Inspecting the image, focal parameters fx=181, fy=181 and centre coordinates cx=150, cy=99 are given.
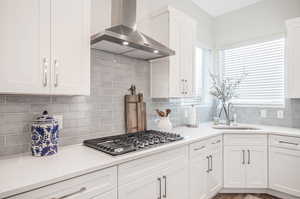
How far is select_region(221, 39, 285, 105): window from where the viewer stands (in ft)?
9.65

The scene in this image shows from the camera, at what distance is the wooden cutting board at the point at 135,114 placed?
213 centimetres

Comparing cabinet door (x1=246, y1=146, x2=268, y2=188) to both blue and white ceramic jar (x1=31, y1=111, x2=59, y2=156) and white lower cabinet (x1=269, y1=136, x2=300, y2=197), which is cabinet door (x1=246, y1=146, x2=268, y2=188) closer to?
white lower cabinet (x1=269, y1=136, x2=300, y2=197)

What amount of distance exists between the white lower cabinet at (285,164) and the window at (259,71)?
865 millimetres

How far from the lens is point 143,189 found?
1479 millimetres

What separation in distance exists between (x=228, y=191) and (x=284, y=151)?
3.03 feet

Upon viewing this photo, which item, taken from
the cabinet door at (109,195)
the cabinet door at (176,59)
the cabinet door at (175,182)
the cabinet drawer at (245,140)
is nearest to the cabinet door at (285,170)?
the cabinet drawer at (245,140)

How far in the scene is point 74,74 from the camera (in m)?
1.42

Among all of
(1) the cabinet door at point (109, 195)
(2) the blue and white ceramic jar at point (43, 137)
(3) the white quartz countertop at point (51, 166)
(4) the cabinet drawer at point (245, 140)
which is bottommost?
(1) the cabinet door at point (109, 195)

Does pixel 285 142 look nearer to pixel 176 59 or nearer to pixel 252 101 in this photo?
pixel 252 101

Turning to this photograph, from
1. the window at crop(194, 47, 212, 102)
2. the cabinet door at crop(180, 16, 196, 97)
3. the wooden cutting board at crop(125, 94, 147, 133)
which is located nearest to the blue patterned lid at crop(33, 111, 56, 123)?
the wooden cutting board at crop(125, 94, 147, 133)

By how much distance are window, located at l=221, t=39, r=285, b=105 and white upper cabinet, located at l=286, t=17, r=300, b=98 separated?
0.47m

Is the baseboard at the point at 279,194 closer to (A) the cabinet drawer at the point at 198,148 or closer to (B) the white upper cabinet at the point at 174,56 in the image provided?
(A) the cabinet drawer at the point at 198,148

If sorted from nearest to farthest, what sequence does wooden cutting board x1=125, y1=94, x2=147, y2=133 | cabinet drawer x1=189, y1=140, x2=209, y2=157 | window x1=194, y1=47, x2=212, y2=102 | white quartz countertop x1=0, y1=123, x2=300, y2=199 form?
white quartz countertop x1=0, y1=123, x2=300, y2=199, cabinet drawer x1=189, y1=140, x2=209, y2=157, wooden cutting board x1=125, y1=94, x2=147, y2=133, window x1=194, y1=47, x2=212, y2=102

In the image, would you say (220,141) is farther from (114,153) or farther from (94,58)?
(94,58)
